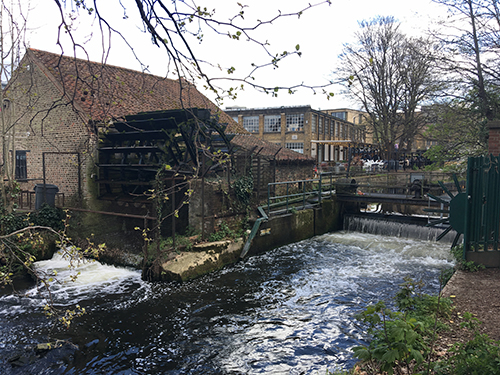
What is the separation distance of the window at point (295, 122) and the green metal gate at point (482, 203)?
29.7 metres

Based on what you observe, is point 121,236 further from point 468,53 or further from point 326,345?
point 468,53

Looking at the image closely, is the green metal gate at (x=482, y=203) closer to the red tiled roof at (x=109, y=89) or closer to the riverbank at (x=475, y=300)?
the riverbank at (x=475, y=300)

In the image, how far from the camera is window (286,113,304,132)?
115 ft

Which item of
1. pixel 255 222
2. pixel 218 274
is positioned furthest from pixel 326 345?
pixel 255 222

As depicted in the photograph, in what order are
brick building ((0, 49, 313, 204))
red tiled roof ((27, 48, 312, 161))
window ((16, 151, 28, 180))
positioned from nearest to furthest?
red tiled roof ((27, 48, 312, 161))
brick building ((0, 49, 313, 204))
window ((16, 151, 28, 180))

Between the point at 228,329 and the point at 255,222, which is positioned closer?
the point at 228,329

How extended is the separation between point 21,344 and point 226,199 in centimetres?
630

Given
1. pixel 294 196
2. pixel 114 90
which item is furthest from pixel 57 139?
pixel 294 196

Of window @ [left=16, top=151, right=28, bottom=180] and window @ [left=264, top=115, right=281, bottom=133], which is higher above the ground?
window @ [left=264, top=115, right=281, bottom=133]

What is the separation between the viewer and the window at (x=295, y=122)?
115ft

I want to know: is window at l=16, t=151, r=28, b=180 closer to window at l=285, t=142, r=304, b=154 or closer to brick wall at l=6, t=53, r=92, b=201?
brick wall at l=6, t=53, r=92, b=201

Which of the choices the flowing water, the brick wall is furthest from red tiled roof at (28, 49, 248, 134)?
the flowing water

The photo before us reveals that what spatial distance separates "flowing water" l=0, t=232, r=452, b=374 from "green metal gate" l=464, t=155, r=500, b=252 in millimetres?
2458

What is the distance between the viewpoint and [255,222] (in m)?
11.5
